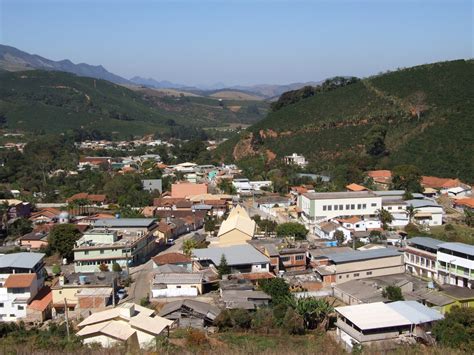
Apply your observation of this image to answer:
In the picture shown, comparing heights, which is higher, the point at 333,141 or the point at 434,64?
the point at 434,64

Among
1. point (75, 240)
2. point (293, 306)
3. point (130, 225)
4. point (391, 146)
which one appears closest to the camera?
point (293, 306)

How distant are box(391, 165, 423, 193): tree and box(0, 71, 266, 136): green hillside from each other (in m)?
47.1

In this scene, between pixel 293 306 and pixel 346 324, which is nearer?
pixel 346 324

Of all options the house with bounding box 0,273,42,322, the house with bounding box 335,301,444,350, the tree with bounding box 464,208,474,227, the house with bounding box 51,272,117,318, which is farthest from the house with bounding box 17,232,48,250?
the tree with bounding box 464,208,474,227

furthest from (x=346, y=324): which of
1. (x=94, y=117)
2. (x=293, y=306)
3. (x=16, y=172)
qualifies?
(x=94, y=117)

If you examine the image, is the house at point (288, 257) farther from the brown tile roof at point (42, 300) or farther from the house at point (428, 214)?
the house at point (428, 214)

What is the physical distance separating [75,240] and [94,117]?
57936 millimetres

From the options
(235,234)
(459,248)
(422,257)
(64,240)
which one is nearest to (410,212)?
(422,257)

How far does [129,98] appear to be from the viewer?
9825 cm

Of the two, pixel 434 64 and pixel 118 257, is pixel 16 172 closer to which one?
pixel 118 257

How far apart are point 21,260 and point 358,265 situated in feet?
32.6

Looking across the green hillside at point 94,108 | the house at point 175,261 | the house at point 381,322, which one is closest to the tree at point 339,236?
the house at point 175,261

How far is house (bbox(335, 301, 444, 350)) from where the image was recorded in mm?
11453

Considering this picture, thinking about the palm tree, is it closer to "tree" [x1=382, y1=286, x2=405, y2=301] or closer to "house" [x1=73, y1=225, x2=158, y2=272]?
"tree" [x1=382, y1=286, x2=405, y2=301]
